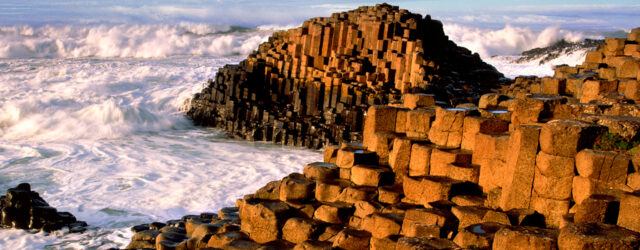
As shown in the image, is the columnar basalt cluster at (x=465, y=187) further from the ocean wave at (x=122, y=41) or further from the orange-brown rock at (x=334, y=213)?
the ocean wave at (x=122, y=41)

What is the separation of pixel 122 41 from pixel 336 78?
4008 cm

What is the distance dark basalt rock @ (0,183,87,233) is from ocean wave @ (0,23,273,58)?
45366 millimetres

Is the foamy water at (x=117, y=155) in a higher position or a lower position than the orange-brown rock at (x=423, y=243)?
lower

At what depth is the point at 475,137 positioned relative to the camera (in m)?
8.67

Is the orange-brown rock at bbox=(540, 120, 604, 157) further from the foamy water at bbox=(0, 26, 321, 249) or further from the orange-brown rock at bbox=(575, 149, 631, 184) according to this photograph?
the foamy water at bbox=(0, 26, 321, 249)

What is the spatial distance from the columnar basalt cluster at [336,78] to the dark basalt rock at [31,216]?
1112 centimetres

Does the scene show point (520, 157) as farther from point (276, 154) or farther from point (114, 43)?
point (114, 43)

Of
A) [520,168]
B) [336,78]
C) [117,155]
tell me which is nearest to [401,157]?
[520,168]

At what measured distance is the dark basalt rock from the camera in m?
12.1

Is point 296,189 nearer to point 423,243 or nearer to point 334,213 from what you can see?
point 334,213

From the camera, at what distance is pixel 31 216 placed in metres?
12.1

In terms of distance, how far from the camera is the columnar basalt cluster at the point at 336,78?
23250 mm

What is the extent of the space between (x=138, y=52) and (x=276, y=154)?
132ft

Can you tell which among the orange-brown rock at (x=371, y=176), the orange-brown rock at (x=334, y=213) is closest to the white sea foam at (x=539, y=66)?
the orange-brown rock at (x=371, y=176)
